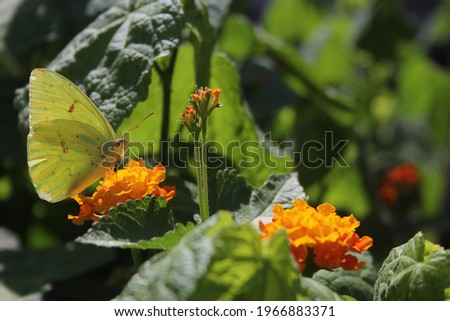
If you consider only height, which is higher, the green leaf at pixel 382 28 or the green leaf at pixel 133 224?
the green leaf at pixel 133 224

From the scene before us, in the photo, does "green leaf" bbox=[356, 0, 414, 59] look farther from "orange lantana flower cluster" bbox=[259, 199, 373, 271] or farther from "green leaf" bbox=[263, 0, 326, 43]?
"orange lantana flower cluster" bbox=[259, 199, 373, 271]

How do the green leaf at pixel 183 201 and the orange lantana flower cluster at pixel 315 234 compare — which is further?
the green leaf at pixel 183 201

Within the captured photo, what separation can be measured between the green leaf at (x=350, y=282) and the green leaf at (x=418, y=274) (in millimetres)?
136

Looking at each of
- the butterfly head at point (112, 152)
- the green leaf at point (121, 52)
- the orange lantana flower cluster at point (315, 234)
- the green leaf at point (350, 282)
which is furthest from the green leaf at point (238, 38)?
the orange lantana flower cluster at point (315, 234)

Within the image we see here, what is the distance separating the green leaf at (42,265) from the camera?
107cm

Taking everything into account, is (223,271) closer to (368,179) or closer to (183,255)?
(183,255)

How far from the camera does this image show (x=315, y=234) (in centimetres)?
72

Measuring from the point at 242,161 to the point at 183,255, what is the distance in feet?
1.54

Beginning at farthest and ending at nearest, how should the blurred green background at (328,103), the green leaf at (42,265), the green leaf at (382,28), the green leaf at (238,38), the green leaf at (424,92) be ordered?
the green leaf at (424,92) < the green leaf at (382,28) < the green leaf at (238,38) < the blurred green background at (328,103) < the green leaf at (42,265)

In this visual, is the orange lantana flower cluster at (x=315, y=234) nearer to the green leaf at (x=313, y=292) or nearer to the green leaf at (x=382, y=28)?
the green leaf at (x=313, y=292)

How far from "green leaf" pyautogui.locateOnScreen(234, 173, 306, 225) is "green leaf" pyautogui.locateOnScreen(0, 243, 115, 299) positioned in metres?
0.36

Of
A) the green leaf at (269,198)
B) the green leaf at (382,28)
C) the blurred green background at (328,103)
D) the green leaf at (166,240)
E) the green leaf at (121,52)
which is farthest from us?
the green leaf at (382,28)

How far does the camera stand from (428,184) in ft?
6.96

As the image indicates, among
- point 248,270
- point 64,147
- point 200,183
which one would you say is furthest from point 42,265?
point 248,270
